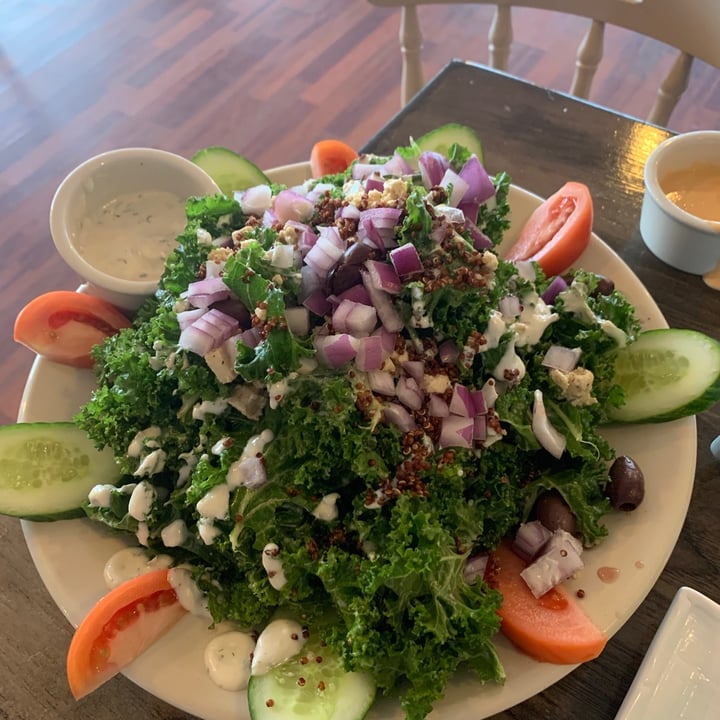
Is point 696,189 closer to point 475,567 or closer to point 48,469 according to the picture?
point 475,567

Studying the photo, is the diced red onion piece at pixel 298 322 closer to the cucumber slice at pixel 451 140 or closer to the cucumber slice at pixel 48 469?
the cucumber slice at pixel 48 469

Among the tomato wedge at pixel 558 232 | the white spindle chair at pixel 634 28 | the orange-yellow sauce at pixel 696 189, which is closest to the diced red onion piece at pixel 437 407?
the tomato wedge at pixel 558 232

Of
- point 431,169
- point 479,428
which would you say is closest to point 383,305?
point 479,428

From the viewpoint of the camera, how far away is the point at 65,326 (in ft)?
4.50

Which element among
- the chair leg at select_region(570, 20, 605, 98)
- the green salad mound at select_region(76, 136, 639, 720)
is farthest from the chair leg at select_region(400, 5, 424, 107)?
the green salad mound at select_region(76, 136, 639, 720)

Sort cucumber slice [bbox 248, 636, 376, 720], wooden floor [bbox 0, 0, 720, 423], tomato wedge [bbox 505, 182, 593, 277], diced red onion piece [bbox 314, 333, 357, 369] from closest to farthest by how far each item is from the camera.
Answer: cucumber slice [bbox 248, 636, 376, 720] < diced red onion piece [bbox 314, 333, 357, 369] < tomato wedge [bbox 505, 182, 593, 277] < wooden floor [bbox 0, 0, 720, 423]

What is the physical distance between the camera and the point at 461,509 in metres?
1.12

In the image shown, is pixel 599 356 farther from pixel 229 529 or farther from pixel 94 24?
pixel 94 24

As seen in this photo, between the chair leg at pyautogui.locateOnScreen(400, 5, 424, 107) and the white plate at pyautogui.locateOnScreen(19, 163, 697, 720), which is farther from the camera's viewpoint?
the chair leg at pyautogui.locateOnScreen(400, 5, 424, 107)

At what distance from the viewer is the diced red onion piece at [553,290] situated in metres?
1.36

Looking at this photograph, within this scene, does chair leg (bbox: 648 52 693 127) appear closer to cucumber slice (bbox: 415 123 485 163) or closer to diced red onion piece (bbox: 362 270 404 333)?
cucumber slice (bbox: 415 123 485 163)

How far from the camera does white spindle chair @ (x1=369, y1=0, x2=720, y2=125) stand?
1.93m

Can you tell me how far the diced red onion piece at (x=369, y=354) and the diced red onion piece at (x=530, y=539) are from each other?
37cm

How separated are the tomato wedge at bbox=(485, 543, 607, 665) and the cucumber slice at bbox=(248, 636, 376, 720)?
0.24 meters
